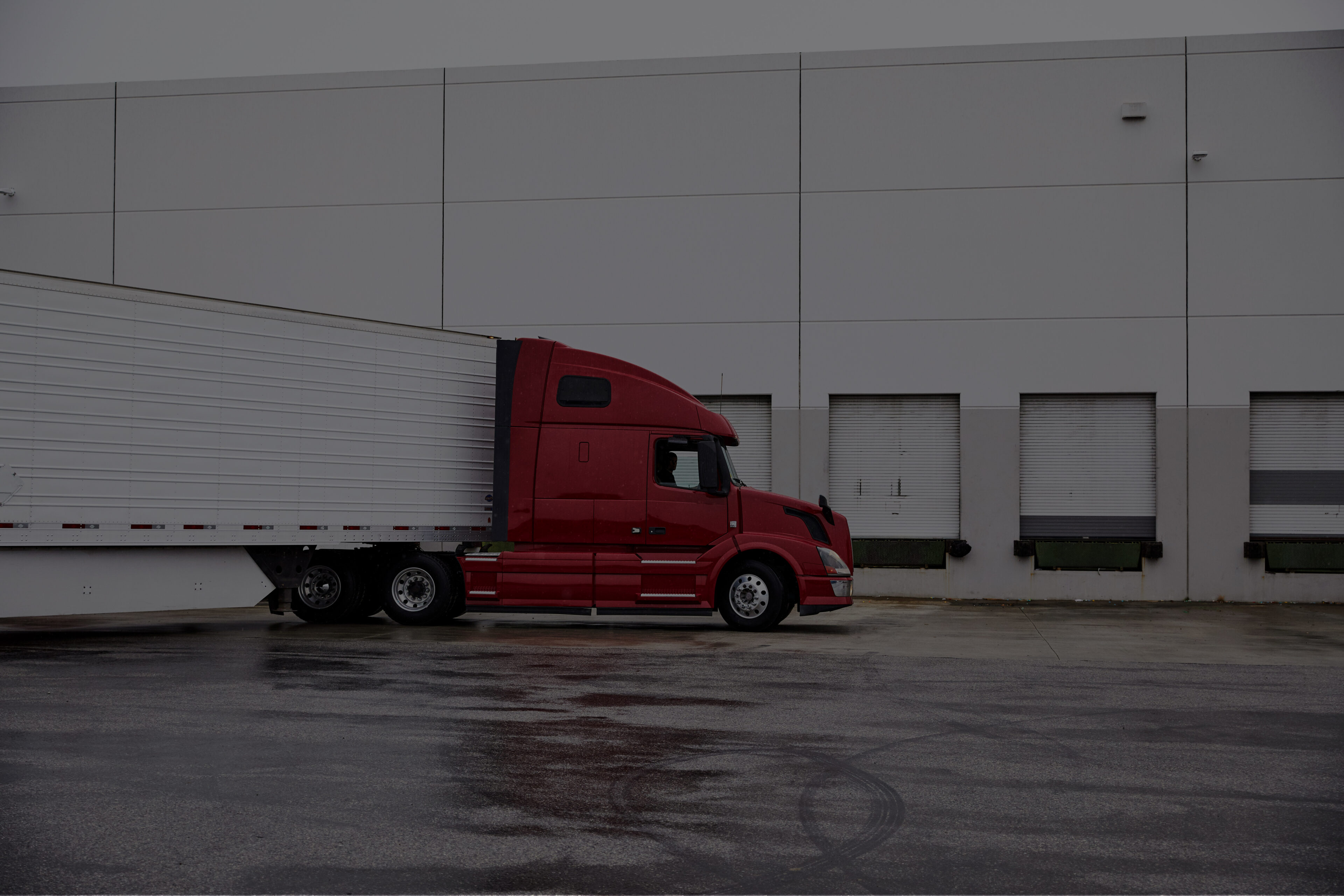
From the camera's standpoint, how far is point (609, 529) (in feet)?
48.6

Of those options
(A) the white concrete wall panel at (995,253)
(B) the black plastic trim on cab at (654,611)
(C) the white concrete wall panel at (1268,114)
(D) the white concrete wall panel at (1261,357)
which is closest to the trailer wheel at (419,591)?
(B) the black plastic trim on cab at (654,611)

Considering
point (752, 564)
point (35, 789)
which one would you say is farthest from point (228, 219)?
point (35, 789)

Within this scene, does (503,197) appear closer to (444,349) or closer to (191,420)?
(444,349)

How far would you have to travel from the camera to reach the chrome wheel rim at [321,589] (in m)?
14.8

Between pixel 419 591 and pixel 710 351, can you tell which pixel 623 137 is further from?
pixel 419 591

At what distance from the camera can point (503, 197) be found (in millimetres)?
22234

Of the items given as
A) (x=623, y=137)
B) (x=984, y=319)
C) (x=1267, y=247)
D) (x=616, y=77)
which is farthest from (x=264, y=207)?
(x=1267, y=247)

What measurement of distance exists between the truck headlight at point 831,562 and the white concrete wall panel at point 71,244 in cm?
1613

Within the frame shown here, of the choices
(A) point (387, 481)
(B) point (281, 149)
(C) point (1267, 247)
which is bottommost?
(A) point (387, 481)

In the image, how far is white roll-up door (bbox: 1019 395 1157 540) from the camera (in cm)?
2080

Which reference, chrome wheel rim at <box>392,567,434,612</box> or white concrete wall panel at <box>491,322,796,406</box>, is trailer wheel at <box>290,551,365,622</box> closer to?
chrome wheel rim at <box>392,567,434,612</box>

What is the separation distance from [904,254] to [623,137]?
18.8ft

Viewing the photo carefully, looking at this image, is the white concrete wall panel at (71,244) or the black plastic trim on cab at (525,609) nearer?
the black plastic trim on cab at (525,609)

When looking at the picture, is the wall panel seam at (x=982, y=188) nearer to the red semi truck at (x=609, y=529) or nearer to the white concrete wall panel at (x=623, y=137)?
the white concrete wall panel at (x=623, y=137)
